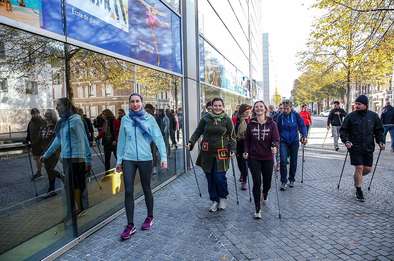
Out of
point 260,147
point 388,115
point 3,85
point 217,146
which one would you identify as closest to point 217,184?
point 217,146

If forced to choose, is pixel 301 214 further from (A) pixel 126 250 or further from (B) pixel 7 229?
(B) pixel 7 229

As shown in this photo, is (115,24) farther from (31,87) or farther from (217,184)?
(217,184)

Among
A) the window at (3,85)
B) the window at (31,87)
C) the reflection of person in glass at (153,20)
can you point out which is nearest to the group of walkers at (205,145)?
the window at (31,87)

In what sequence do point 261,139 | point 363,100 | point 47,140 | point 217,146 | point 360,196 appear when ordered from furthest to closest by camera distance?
point 363,100 < point 360,196 < point 217,146 < point 261,139 < point 47,140

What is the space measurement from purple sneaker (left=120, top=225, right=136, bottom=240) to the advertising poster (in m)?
2.73

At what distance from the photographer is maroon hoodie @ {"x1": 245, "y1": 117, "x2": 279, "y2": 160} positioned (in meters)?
5.87

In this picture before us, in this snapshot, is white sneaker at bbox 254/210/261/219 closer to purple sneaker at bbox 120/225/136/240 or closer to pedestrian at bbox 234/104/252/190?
purple sneaker at bbox 120/225/136/240

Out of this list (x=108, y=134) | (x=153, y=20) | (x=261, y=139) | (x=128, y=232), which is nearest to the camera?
(x=128, y=232)

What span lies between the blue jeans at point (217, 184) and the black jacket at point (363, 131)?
2567 millimetres

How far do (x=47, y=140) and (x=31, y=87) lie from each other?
2.94ft

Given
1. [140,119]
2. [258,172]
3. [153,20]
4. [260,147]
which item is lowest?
[258,172]

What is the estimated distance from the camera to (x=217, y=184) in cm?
613

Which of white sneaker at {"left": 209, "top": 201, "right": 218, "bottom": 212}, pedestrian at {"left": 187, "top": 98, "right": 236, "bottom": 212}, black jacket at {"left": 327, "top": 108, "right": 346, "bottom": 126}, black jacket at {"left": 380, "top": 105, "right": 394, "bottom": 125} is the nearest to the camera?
pedestrian at {"left": 187, "top": 98, "right": 236, "bottom": 212}

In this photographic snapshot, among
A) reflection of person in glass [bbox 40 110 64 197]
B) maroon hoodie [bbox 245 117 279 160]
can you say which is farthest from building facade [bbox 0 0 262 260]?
maroon hoodie [bbox 245 117 279 160]
